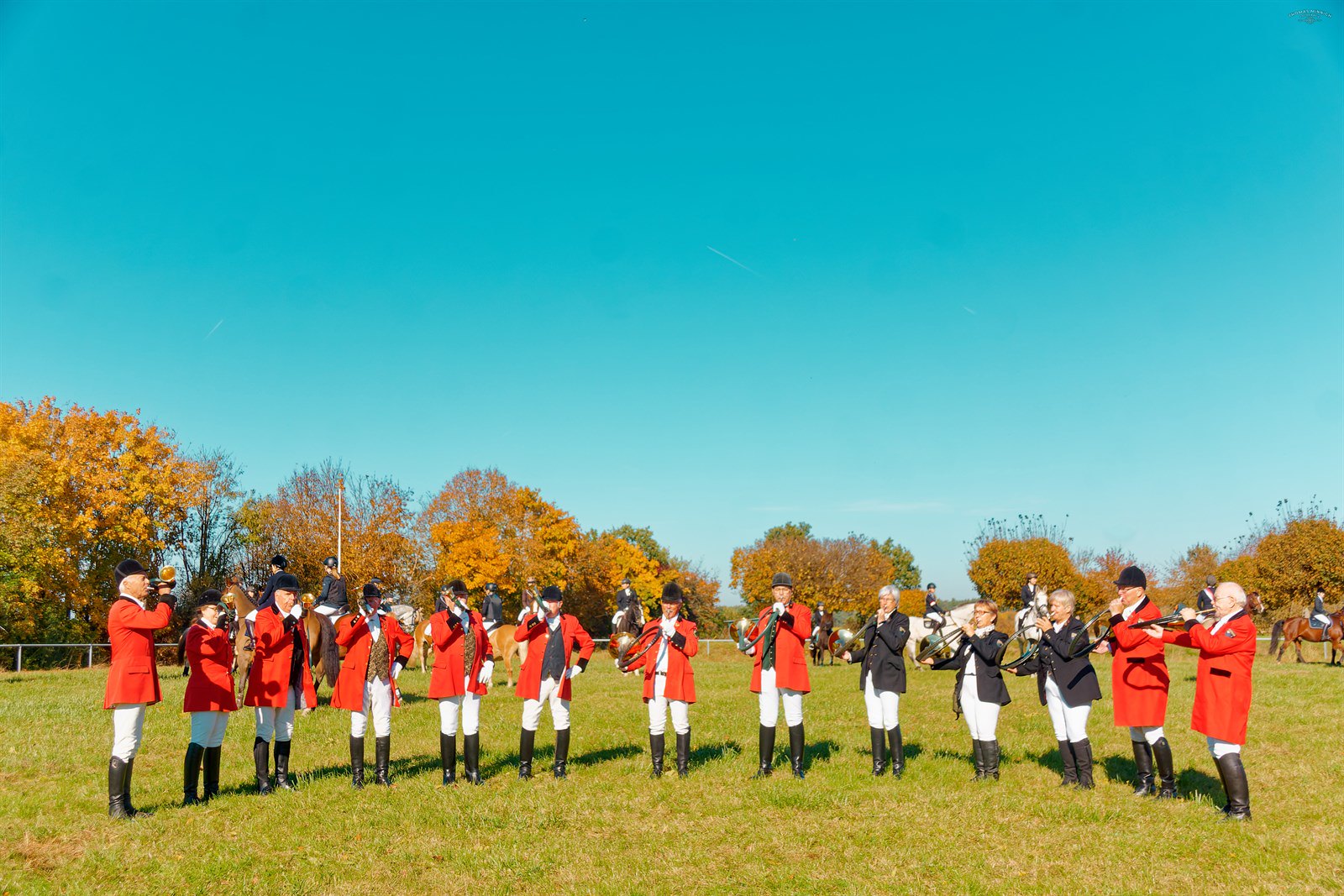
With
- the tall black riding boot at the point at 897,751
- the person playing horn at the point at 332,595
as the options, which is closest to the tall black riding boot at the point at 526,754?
the tall black riding boot at the point at 897,751

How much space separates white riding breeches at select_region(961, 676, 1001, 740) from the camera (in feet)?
30.0

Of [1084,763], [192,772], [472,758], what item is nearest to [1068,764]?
[1084,763]

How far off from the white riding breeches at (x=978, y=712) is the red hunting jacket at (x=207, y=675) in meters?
7.70

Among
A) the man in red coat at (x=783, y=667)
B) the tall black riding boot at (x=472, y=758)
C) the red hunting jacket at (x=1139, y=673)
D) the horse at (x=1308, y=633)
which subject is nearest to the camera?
the red hunting jacket at (x=1139, y=673)

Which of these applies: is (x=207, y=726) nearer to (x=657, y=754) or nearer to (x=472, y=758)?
(x=472, y=758)

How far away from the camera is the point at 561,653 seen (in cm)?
986

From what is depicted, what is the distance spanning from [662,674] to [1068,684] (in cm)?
445

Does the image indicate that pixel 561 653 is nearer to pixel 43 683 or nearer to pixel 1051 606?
pixel 1051 606

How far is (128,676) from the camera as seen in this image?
7.66 m

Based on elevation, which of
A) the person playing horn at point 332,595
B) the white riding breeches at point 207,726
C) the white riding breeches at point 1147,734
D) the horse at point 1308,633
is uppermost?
the person playing horn at point 332,595

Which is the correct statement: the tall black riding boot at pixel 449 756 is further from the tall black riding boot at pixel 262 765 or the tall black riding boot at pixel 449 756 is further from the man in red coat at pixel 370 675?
the tall black riding boot at pixel 262 765

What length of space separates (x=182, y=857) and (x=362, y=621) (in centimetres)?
286

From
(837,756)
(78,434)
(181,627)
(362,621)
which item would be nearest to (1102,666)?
(837,756)

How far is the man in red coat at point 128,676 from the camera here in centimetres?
764
